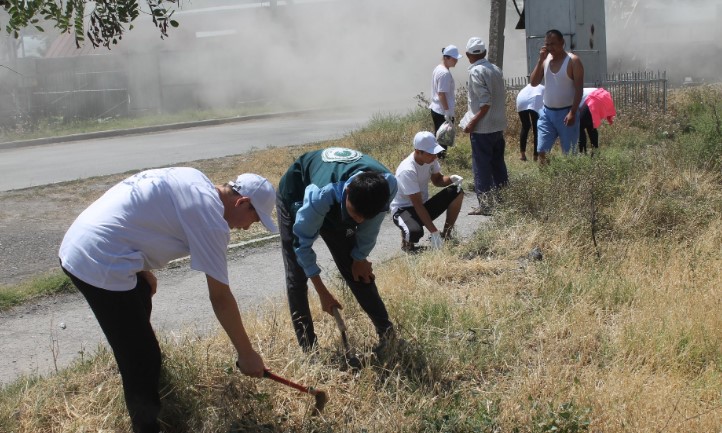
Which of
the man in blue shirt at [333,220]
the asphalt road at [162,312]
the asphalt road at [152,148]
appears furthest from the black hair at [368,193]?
the asphalt road at [152,148]

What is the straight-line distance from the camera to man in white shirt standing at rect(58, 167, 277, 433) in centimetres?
339

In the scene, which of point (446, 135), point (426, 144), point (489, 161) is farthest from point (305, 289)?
point (446, 135)

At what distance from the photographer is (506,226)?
704 centimetres

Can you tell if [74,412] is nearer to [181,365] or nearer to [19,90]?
[181,365]

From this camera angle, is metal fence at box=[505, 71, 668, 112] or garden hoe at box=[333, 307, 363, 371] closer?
garden hoe at box=[333, 307, 363, 371]

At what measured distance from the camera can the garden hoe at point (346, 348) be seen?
14.5 feet

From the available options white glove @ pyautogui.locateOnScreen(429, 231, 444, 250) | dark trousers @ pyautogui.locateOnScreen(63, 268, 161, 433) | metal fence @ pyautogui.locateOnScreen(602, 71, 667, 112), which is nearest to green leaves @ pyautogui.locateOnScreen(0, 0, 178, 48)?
dark trousers @ pyautogui.locateOnScreen(63, 268, 161, 433)

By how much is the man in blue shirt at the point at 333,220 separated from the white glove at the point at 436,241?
2.23 m

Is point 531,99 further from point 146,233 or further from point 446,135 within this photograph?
point 146,233

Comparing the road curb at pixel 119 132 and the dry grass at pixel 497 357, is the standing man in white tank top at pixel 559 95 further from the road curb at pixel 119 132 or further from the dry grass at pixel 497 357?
the road curb at pixel 119 132

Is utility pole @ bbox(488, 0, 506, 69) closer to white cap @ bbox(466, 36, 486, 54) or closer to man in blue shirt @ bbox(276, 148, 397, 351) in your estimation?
white cap @ bbox(466, 36, 486, 54)

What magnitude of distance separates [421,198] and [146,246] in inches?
155

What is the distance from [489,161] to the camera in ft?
27.6

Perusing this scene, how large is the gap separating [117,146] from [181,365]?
14.4m
